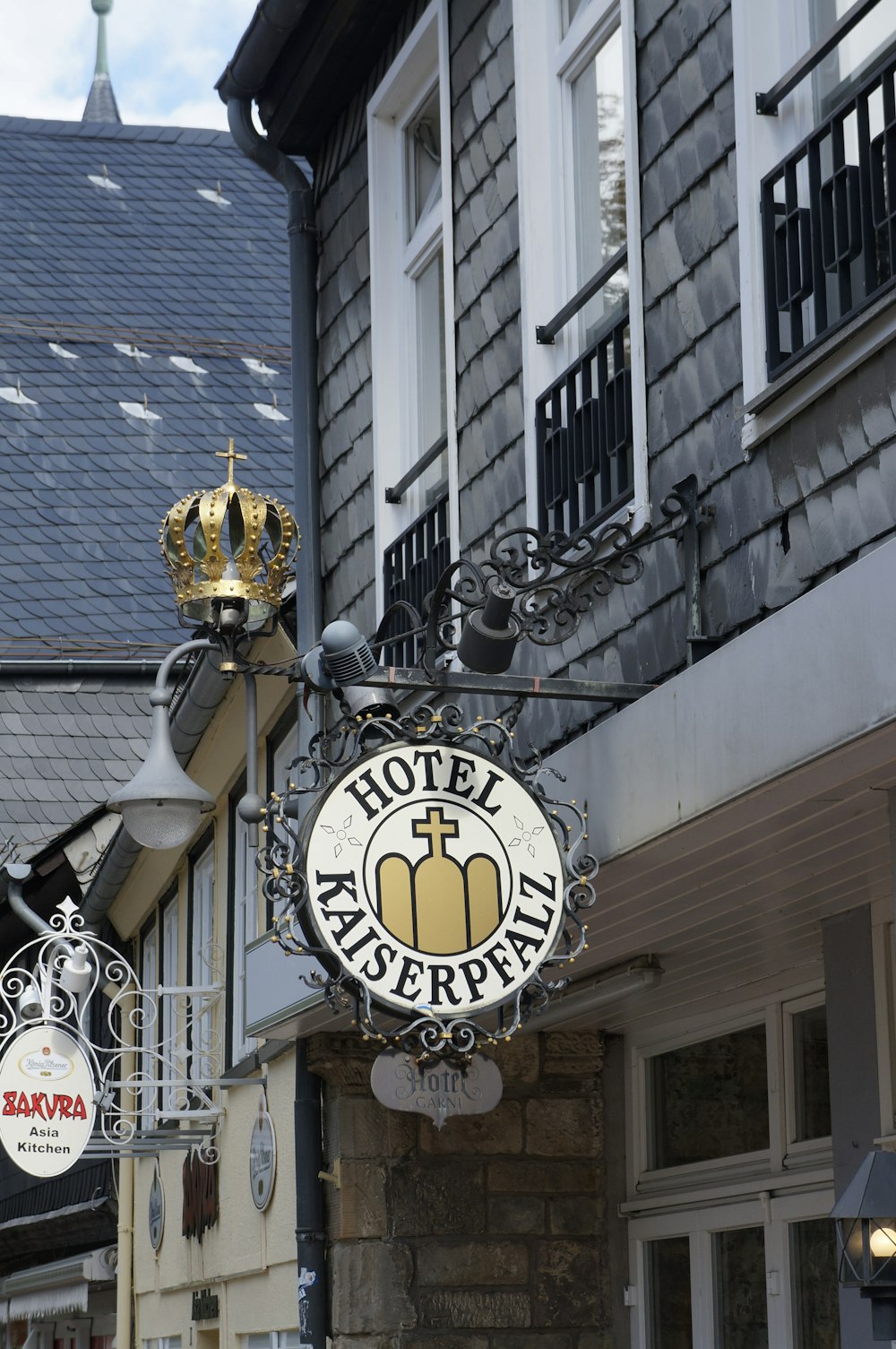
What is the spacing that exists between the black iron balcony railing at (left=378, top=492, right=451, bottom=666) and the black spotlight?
1.95 meters

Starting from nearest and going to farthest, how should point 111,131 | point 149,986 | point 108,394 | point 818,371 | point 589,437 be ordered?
point 818,371
point 589,437
point 149,986
point 108,394
point 111,131

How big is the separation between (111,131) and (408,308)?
21.3 m

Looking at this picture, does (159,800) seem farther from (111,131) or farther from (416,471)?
(111,131)

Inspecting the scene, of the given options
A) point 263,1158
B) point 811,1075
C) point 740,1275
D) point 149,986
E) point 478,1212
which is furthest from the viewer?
point 149,986

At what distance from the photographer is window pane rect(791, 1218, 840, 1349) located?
6898mm

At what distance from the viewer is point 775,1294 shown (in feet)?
23.5

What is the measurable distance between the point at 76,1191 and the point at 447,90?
1139cm

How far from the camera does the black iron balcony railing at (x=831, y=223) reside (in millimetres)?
4824

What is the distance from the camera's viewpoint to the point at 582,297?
21.5 ft

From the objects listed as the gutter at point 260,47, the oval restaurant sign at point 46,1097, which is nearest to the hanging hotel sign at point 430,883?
the gutter at point 260,47

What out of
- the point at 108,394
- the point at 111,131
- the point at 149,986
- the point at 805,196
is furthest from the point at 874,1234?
the point at 111,131

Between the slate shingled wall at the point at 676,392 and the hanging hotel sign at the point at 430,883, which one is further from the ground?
the slate shingled wall at the point at 676,392

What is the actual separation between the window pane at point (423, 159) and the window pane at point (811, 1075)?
3430 millimetres

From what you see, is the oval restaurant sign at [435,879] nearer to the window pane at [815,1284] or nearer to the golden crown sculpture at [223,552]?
the golden crown sculpture at [223,552]
